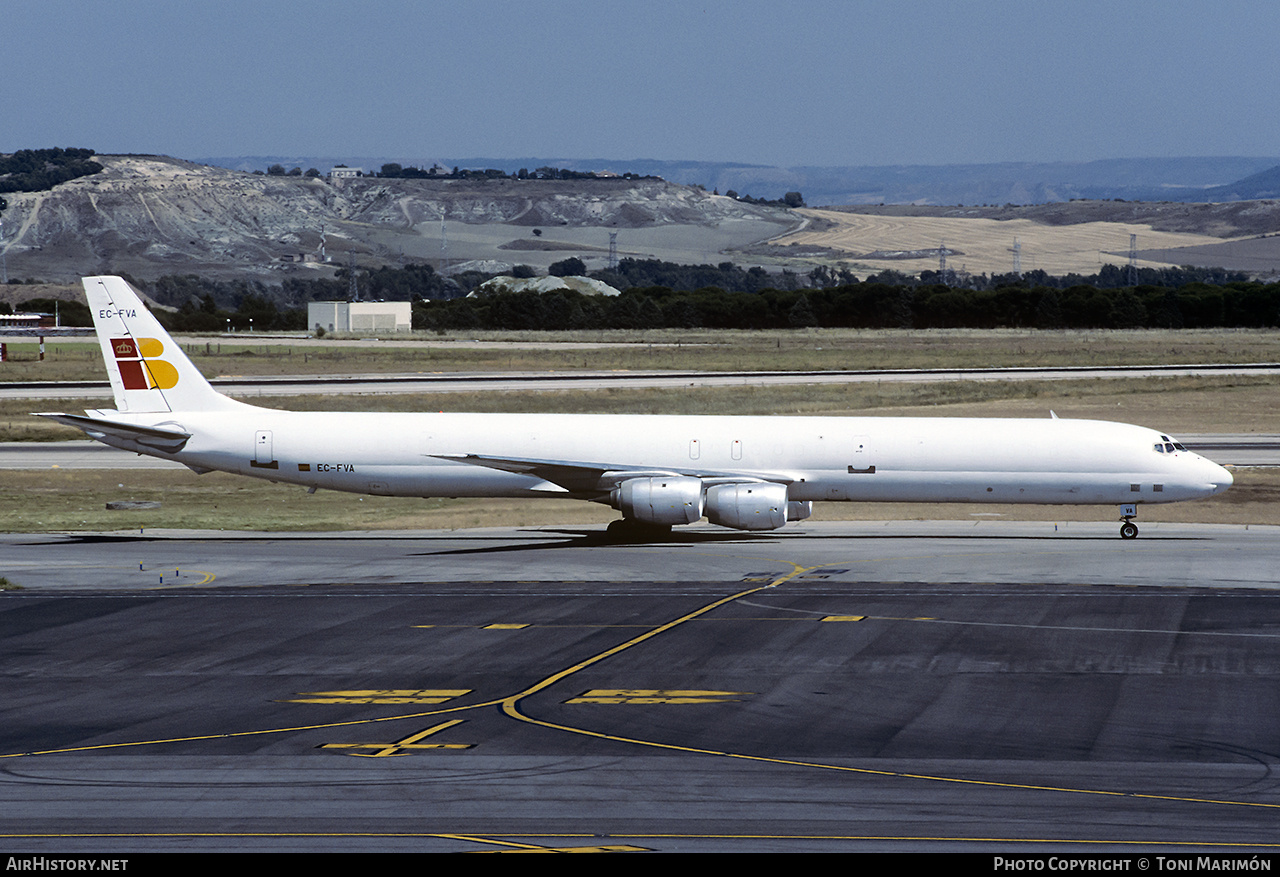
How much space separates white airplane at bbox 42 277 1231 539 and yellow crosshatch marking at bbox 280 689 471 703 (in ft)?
64.7

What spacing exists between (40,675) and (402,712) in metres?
8.61

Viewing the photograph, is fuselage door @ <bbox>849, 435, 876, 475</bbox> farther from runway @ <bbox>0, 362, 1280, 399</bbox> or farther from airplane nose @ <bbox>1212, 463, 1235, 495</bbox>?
runway @ <bbox>0, 362, 1280, 399</bbox>

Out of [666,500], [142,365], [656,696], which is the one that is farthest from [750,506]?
Result: [142,365]

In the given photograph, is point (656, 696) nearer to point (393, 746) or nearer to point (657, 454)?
point (393, 746)

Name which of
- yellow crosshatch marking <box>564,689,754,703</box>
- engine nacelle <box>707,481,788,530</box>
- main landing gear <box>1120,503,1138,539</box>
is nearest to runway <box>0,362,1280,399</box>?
engine nacelle <box>707,481,788,530</box>

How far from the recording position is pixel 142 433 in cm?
4875

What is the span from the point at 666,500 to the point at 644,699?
19830mm

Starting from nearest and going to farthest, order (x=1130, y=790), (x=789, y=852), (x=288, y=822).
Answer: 1. (x=789, y=852)
2. (x=288, y=822)
3. (x=1130, y=790)

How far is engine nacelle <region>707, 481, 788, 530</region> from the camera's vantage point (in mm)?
45406
